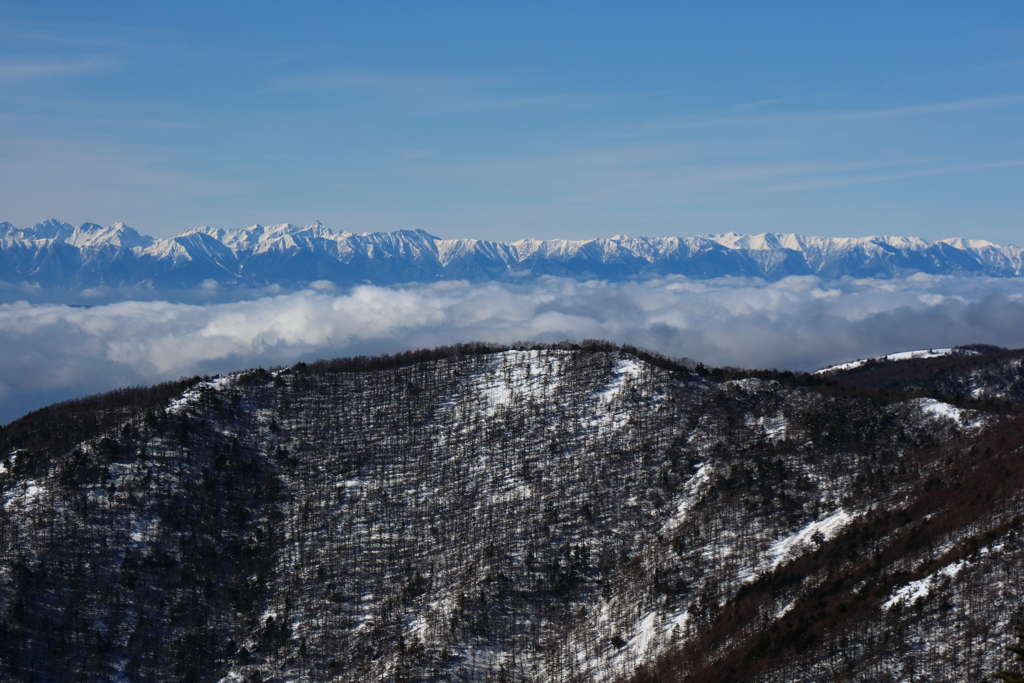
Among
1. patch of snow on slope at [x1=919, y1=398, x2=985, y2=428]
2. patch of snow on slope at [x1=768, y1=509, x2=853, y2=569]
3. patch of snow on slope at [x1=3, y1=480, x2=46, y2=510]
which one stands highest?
patch of snow on slope at [x1=919, y1=398, x2=985, y2=428]

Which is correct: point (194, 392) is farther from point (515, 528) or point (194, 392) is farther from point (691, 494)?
point (691, 494)

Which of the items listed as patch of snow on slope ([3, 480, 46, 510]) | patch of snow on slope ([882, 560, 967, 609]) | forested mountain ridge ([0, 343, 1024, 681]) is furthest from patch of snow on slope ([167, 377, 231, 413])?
patch of snow on slope ([882, 560, 967, 609])

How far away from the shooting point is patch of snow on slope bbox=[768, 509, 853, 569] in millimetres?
97369

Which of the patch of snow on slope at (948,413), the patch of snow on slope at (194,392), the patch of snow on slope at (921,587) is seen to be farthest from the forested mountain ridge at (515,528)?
the patch of snow on slope at (948,413)

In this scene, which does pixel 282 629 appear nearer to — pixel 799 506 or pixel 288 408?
pixel 288 408

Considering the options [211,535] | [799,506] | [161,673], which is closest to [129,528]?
[211,535]

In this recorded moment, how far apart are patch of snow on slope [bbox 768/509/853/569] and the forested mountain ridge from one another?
0.45 meters

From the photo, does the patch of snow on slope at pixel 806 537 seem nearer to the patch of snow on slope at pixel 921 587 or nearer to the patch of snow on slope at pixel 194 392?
the patch of snow on slope at pixel 921 587

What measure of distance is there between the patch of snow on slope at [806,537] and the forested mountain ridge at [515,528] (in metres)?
0.45

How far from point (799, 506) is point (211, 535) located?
8472cm

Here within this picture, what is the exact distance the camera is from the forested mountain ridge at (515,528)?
84250 mm

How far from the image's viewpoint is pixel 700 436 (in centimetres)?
12444

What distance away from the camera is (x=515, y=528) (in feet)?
380

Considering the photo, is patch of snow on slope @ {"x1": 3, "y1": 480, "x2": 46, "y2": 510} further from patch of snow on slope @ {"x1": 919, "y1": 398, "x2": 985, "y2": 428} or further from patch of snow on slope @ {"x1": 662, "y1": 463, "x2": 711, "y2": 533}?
patch of snow on slope @ {"x1": 919, "y1": 398, "x2": 985, "y2": 428}
